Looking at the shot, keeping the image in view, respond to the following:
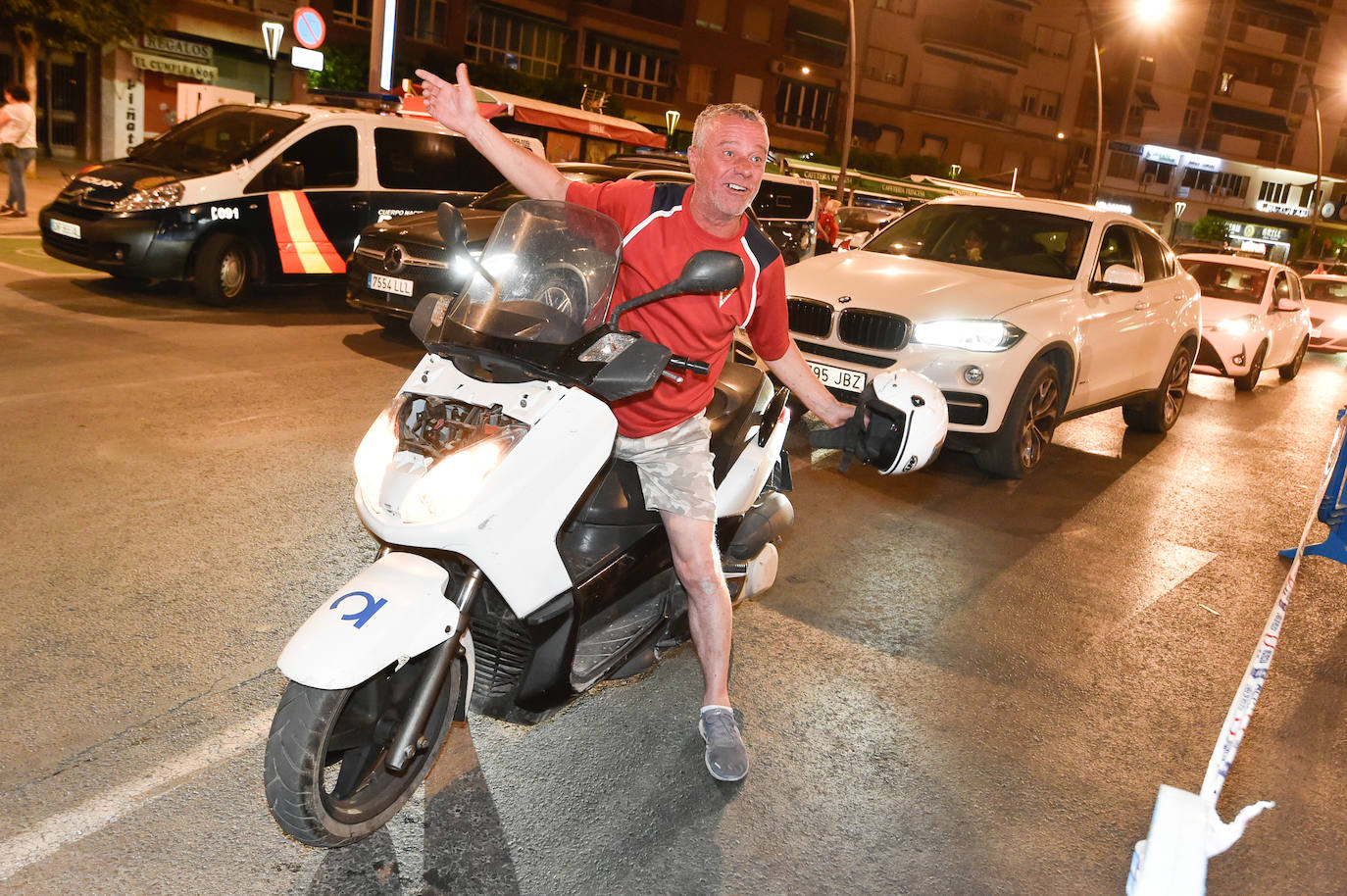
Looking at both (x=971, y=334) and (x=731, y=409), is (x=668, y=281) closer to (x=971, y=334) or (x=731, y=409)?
(x=731, y=409)

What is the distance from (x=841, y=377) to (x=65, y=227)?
24.3ft

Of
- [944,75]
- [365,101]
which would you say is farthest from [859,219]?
[944,75]

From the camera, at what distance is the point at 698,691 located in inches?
156

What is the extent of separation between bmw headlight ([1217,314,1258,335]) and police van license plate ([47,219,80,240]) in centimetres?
1264

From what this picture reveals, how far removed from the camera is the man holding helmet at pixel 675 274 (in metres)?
3.17

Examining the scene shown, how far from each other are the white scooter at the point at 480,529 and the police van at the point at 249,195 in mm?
7679

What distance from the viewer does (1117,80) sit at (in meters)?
59.3

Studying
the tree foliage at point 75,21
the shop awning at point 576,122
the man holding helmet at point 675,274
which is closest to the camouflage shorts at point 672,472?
the man holding helmet at point 675,274

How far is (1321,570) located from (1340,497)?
1440 mm

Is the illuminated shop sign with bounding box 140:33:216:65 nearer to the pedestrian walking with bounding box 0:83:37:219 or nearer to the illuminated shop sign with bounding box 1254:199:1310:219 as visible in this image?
the pedestrian walking with bounding box 0:83:37:219

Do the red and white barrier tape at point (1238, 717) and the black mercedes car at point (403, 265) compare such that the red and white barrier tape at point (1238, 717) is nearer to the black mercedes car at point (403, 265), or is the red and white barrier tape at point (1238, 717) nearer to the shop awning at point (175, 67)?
the black mercedes car at point (403, 265)

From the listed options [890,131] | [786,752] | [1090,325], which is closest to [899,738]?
[786,752]

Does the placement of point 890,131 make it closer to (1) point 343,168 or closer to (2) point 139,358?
(1) point 343,168

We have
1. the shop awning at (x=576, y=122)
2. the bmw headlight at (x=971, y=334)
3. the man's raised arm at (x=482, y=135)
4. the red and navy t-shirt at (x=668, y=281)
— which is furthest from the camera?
the shop awning at (x=576, y=122)
